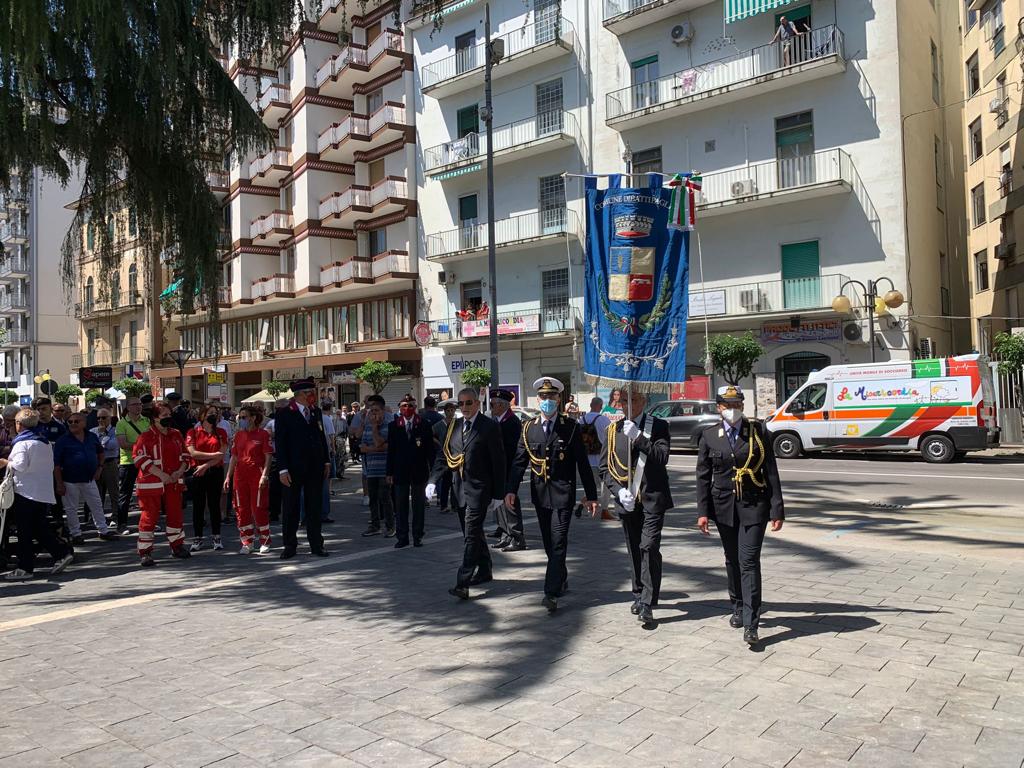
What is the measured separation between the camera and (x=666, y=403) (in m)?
23.7

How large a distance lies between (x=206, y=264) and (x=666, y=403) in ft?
51.1

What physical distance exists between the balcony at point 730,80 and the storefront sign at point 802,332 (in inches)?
295

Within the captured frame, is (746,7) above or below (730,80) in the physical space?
above

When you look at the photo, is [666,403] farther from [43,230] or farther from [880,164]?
[43,230]

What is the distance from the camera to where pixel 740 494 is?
5.52 meters

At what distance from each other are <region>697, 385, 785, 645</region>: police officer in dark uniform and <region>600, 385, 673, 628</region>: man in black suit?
357 mm

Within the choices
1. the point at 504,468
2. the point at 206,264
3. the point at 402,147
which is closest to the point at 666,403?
the point at 206,264

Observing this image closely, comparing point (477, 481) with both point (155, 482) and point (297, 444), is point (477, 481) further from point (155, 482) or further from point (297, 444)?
point (155, 482)

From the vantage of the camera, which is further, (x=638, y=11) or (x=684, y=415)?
(x=638, y=11)

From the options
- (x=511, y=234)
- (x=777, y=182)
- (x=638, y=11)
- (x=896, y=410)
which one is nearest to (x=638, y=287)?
(x=896, y=410)

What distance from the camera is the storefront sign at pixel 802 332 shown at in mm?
25000

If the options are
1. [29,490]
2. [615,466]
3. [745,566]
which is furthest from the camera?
[29,490]

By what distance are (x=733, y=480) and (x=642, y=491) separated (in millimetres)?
689

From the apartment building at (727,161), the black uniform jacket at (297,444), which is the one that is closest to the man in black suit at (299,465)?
the black uniform jacket at (297,444)
